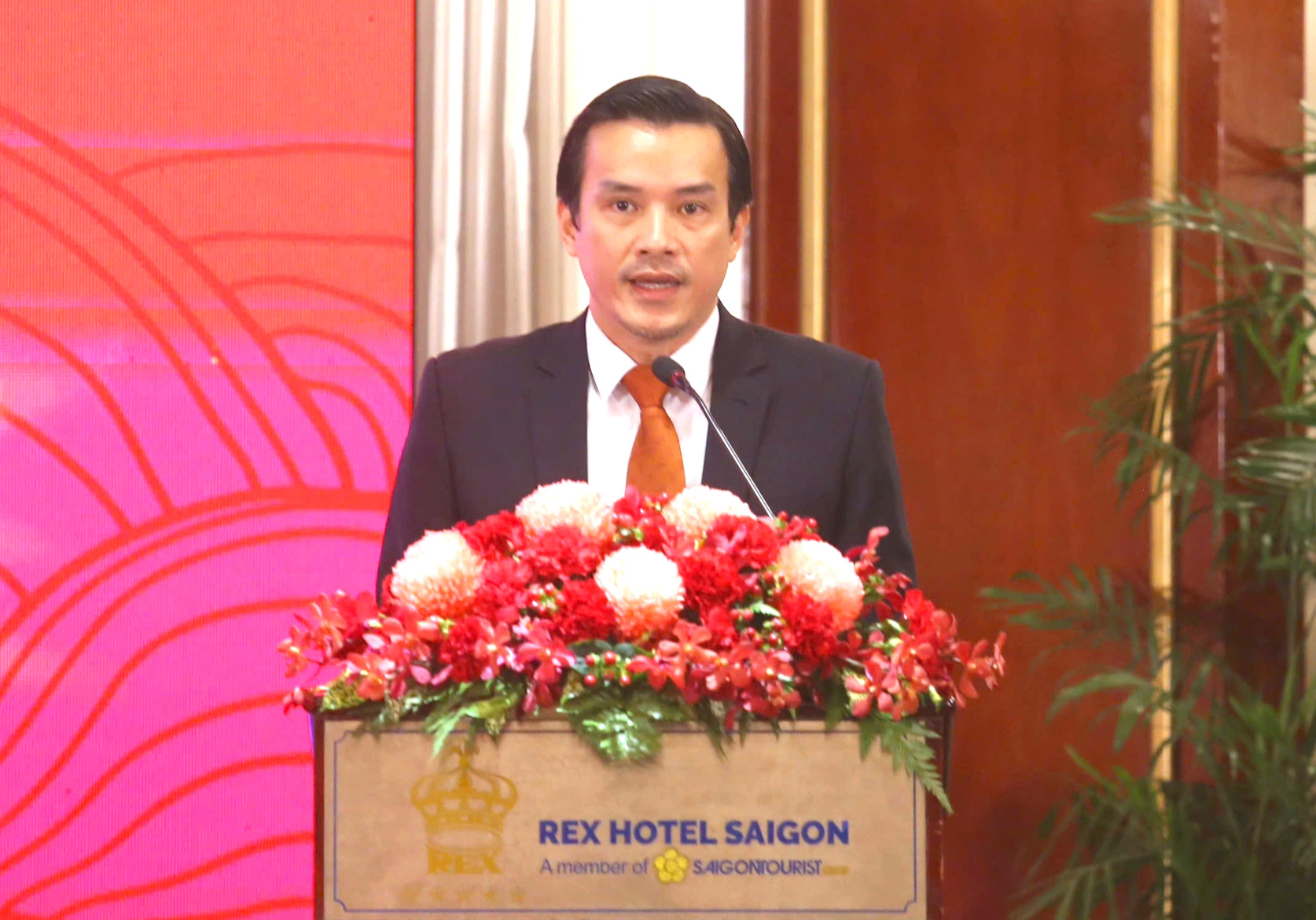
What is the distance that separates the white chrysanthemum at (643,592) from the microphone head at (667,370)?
1.31ft

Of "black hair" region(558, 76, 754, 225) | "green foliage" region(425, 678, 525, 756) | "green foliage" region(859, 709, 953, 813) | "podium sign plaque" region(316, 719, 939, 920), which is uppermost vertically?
"black hair" region(558, 76, 754, 225)

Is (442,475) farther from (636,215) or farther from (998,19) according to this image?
(998,19)

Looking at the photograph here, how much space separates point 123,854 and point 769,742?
2.03m

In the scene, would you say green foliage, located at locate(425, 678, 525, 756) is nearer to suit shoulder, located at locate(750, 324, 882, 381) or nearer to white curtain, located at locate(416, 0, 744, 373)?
suit shoulder, located at locate(750, 324, 882, 381)

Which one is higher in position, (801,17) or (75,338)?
(801,17)

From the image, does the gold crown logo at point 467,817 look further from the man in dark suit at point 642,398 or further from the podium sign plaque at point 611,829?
the man in dark suit at point 642,398

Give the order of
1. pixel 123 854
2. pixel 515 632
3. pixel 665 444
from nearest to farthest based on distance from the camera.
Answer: pixel 515 632 < pixel 665 444 < pixel 123 854

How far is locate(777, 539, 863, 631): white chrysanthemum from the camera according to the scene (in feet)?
4.10

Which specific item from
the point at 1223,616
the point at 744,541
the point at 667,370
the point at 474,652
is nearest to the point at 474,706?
the point at 474,652

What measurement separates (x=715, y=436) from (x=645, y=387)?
4.6 inches

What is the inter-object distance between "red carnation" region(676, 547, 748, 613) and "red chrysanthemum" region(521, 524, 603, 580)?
0.08 metres

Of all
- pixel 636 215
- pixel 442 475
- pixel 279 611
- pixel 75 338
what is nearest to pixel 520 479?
pixel 442 475

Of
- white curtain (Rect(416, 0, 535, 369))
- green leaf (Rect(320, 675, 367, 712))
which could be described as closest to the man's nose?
green leaf (Rect(320, 675, 367, 712))

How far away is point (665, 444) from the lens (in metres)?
Result: 1.78
